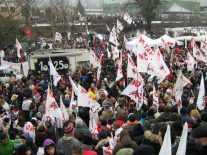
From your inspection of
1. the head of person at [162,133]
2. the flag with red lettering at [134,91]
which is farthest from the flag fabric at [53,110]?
the head of person at [162,133]

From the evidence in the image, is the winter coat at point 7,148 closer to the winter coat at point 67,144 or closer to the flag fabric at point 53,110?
the winter coat at point 67,144

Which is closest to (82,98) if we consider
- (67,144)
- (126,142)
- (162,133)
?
(67,144)

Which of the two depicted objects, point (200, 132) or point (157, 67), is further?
point (157, 67)

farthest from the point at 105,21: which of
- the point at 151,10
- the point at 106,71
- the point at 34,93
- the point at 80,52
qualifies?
the point at 34,93

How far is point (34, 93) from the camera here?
48.2 feet

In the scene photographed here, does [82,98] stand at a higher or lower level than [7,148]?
lower

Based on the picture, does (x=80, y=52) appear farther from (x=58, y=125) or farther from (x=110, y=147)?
(x=110, y=147)

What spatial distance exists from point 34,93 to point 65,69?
25.8ft

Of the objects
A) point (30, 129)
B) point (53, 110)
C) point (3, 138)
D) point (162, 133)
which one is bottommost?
point (30, 129)

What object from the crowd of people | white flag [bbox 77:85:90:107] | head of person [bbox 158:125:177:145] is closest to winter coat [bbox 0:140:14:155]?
the crowd of people

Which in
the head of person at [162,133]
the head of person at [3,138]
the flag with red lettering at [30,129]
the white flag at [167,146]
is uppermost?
the white flag at [167,146]

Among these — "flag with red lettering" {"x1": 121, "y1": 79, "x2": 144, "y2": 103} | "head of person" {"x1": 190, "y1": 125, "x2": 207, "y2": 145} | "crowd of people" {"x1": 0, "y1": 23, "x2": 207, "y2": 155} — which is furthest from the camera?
"flag with red lettering" {"x1": 121, "y1": 79, "x2": 144, "y2": 103}

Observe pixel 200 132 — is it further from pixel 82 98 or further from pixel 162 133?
pixel 82 98

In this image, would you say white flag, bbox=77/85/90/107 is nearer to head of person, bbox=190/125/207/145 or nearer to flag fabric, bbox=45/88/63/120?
flag fabric, bbox=45/88/63/120
